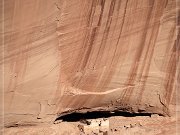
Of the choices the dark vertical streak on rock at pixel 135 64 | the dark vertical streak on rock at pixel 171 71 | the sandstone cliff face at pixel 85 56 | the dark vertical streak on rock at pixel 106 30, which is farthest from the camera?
the dark vertical streak on rock at pixel 171 71

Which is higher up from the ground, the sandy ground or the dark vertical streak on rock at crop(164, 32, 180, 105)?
the dark vertical streak on rock at crop(164, 32, 180, 105)

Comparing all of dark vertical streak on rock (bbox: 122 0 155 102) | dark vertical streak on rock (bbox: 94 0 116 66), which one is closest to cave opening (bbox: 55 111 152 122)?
dark vertical streak on rock (bbox: 122 0 155 102)

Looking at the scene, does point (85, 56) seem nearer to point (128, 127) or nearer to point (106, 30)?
point (106, 30)

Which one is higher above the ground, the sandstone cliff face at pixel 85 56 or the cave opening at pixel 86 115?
the sandstone cliff face at pixel 85 56

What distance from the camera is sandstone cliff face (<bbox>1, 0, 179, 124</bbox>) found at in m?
2.21

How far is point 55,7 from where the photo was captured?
2215 millimetres

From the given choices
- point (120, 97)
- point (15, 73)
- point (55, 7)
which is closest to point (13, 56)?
point (15, 73)

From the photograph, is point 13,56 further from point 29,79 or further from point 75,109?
point 75,109

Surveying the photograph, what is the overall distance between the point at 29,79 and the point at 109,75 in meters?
0.53

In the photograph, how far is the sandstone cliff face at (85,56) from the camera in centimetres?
221

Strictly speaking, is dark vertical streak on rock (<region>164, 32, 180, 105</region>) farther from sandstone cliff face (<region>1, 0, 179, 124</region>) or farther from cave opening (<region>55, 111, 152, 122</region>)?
cave opening (<region>55, 111, 152, 122</region>)

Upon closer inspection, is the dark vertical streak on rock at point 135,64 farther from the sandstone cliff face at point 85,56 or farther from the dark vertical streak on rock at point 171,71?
the dark vertical streak on rock at point 171,71

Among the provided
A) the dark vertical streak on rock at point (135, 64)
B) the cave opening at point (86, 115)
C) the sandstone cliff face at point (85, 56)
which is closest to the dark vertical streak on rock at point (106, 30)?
the sandstone cliff face at point (85, 56)

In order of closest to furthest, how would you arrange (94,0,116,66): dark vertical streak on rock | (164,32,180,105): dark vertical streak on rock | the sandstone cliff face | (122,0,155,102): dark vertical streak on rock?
the sandstone cliff face, (94,0,116,66): dark vertical streak on rock, (122,0,155,102): dark vertical streak on rock, (164,32,180,105): dark vertical streak on rock
